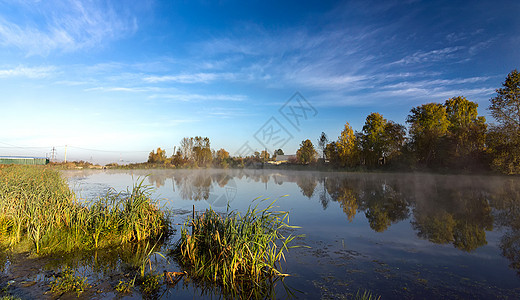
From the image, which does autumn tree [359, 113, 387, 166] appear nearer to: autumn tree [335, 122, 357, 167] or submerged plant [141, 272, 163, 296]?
autumn tree [335, 122, 357, 167]

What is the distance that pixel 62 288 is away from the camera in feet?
13.8

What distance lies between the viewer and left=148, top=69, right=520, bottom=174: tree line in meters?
27.1

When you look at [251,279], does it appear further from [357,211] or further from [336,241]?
[357,211]

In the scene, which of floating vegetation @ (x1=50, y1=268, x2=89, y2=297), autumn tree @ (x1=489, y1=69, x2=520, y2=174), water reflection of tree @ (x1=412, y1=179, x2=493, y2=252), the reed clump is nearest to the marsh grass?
floating vegetation @ (x1=50, y1=268, x2=89, y2=297)

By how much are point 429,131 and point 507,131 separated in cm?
756

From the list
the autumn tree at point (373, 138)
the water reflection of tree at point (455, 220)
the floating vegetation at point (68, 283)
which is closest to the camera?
the floating vegetation at point (68, 283)

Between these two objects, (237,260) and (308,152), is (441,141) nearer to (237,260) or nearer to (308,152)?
(308,152)

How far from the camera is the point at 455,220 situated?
32.8 ft

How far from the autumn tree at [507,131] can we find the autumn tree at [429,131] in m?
5.61

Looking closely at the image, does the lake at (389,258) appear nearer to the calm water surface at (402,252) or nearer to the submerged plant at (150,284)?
the calm water surface at (402,252)

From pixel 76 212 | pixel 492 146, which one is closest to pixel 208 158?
pixel 492 146

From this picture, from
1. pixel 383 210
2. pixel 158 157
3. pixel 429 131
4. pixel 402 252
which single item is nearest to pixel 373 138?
pixel 429 131

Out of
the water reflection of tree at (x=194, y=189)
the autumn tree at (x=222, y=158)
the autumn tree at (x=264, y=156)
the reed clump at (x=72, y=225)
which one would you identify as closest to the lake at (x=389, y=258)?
the reed clump at (x=72, y=225)

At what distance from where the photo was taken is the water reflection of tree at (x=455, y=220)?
7.84 m
